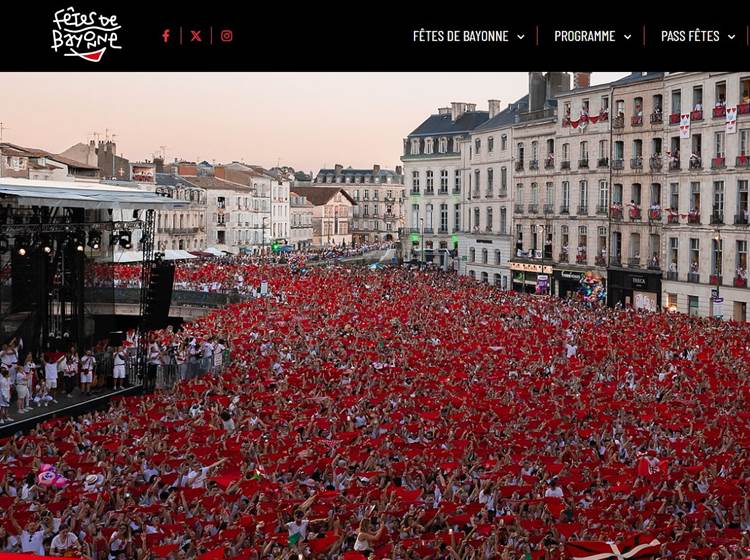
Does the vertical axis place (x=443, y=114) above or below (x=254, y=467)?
above

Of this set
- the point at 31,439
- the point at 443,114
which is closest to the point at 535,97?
the point at 443,114

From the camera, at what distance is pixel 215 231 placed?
406 feet

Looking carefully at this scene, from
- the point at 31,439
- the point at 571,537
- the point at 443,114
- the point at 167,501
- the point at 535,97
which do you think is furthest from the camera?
the point at 443,114

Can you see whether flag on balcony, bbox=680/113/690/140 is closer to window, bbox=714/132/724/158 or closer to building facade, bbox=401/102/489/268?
window, bbox=714/132/724/158

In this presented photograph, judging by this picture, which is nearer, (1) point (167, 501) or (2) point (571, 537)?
(2) point (571, 537)

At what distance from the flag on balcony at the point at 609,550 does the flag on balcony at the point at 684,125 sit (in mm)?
43967

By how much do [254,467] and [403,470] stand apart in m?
2.35

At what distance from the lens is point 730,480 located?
1648 centimetres
